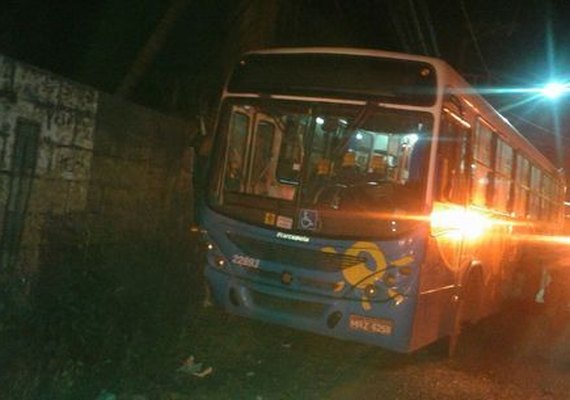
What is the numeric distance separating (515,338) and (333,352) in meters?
3.28

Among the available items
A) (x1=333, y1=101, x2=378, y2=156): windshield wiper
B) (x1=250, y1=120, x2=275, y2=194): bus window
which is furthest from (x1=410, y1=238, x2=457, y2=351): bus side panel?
(x1=250, y1=120, x2=275, y2=194): bus window

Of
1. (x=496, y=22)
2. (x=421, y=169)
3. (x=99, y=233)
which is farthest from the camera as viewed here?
(x=496, y=22)

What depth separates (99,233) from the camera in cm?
796

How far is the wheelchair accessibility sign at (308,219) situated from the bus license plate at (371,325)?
0.84 meters

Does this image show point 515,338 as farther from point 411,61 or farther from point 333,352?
point 411,61

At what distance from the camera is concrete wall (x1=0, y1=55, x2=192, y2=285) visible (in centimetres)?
642

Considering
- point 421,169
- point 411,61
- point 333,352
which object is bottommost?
point 333,352

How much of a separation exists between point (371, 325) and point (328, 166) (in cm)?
142

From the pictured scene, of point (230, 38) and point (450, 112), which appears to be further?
point (230, 38)

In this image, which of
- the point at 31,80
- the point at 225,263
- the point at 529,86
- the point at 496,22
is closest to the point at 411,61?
the point at 225,263

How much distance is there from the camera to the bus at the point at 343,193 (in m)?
6.35

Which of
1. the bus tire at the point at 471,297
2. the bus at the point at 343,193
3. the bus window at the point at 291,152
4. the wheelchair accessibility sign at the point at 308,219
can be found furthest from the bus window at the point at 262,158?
the bus tire at the point at 471,297

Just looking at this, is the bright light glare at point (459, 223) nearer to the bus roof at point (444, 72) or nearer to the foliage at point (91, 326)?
the bus roof at point (444, 72)

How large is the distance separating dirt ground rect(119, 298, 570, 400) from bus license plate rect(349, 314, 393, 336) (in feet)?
1.56
